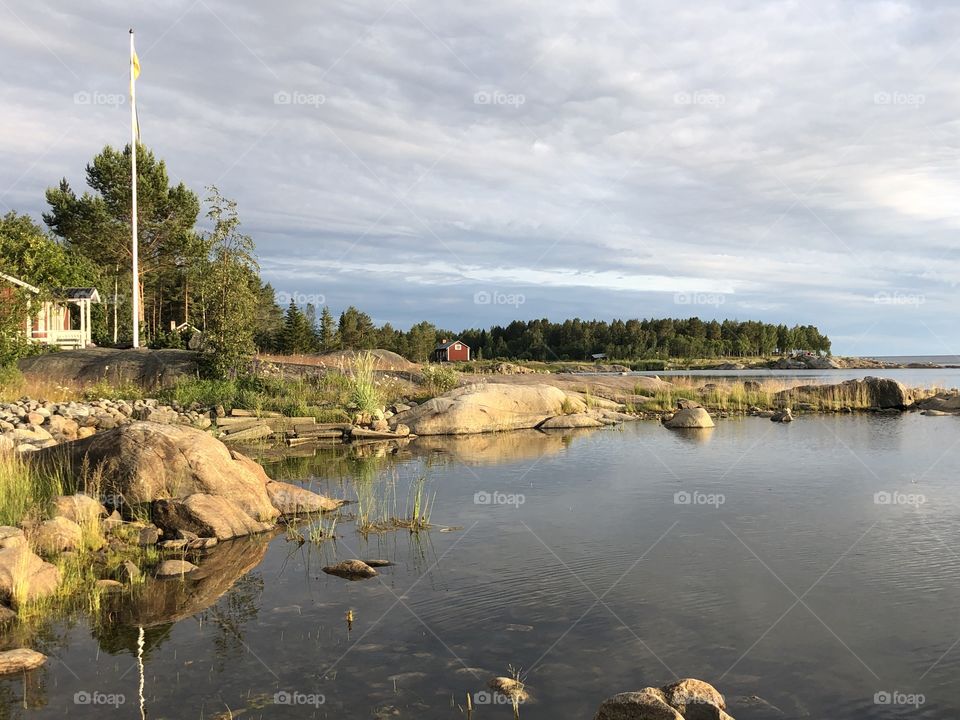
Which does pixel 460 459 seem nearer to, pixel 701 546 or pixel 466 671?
pixel 701 546

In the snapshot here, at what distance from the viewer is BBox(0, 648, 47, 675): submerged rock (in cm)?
500

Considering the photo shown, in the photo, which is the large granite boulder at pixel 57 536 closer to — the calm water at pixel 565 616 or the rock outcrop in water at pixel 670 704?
the calm water at pixel 565 616

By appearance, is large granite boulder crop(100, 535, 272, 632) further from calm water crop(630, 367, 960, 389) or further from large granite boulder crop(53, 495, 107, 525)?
calm water crop(630, 367, 960, 389)

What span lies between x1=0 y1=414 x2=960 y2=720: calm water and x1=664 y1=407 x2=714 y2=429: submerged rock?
1010 cm

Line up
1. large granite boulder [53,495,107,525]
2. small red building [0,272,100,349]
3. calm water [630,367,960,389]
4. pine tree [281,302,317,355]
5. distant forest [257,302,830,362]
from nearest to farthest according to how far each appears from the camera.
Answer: large granite boulder [53,495,107,525] < small red building [0,272,100,349] < calm water [630,367,960,389] < pine tree [281,302,317,355] < distant forest [257,302,830,362]

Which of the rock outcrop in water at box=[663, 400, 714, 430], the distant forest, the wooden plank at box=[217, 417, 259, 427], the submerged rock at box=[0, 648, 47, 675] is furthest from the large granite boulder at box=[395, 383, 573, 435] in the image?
the distant forest

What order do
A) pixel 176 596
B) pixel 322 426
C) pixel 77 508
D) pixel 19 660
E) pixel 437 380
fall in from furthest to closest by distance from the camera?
1. pixel 437 380
2. pixel 322 426
3. pixel 77 508
4. pixel 176 596
5. pixel 19 660

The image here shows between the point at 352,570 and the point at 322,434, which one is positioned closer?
the point at 352,570

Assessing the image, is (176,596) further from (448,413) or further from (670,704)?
(448,413)

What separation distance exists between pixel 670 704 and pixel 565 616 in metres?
1.84

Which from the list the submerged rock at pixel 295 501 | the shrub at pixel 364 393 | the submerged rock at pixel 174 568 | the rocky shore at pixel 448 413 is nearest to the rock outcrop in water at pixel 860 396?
the rocky shore at pixel 448 413

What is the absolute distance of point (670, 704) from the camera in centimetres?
434

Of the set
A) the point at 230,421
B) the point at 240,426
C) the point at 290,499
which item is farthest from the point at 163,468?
the point at 230,421

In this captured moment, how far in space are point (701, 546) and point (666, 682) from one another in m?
3.63
